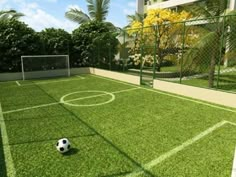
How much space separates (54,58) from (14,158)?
380 inches

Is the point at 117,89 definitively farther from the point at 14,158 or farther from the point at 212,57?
the point at 14,158

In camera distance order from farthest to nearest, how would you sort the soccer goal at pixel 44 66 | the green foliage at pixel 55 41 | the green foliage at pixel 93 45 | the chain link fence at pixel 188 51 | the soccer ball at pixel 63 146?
the green foliage at pixel 93 45 < the green foliage at pixel 55 41 < the soccer goal at pixel 44 66 < the chain link fence at pixel 188 51 < the soccer ball at pixel 63 146

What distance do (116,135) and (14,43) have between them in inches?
376

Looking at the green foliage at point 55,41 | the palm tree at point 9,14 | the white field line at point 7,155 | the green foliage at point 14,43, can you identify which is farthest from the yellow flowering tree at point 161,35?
the white field line at point 7,155

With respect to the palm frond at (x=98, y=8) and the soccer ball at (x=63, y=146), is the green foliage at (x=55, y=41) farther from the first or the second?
the soccer ball at (x=63, y=146)

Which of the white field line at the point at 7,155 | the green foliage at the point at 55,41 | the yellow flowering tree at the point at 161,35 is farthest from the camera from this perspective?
the green foliage at the point at 55,41

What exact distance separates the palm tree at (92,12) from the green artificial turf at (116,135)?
9.85 metres

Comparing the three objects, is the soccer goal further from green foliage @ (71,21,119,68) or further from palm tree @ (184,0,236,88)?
palm tree @ (184,0,236,88)

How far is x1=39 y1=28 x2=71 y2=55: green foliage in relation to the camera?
12.3 meters

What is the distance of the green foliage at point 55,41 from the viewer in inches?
485

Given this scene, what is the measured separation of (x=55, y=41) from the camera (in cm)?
1245

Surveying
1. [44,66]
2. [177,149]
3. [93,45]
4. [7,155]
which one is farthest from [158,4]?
[7,155]

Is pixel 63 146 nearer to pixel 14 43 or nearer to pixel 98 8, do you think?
pixel 14 43

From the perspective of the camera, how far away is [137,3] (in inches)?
975
